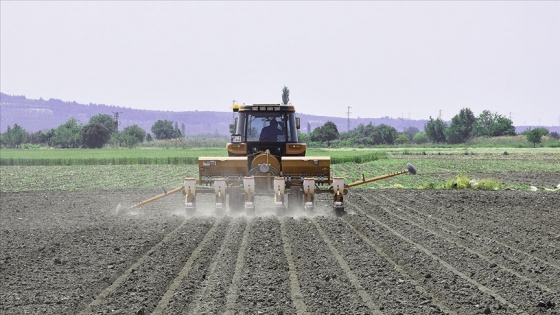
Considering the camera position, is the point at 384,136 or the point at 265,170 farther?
the point at 384,136

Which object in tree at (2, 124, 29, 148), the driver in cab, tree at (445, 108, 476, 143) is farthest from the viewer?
tree at (445, 108, 476, 143)

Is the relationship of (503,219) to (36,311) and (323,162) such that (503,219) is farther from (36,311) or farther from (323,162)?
(36,311)

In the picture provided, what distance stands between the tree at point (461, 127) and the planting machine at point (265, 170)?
136 meters

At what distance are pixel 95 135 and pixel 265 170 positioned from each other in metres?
124

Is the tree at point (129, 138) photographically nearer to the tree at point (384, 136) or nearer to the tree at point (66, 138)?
the tree at point (66, 138)

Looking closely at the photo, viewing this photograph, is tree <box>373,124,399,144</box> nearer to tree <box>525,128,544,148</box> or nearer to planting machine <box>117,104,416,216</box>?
tree <box>525,128,544,148</box>

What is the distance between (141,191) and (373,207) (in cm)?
1163

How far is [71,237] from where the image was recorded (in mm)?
13938

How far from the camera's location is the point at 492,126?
152 metres

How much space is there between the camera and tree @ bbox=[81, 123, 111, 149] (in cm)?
13562

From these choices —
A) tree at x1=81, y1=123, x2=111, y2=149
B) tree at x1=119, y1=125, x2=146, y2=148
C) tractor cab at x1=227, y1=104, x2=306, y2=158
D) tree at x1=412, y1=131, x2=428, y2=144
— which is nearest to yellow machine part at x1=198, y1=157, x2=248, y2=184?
tractor cab at x1=227, y1=104, x2=306, y2=158

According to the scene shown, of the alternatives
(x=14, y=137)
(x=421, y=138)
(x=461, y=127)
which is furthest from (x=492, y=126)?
(x=14, y=137)

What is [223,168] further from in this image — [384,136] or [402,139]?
[402,139]

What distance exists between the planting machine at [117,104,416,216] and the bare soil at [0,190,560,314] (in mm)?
558
